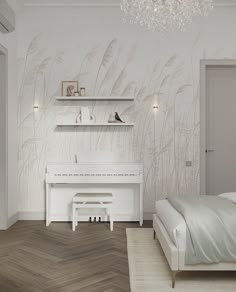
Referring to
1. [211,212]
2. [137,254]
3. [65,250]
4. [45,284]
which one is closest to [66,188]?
[65,250]

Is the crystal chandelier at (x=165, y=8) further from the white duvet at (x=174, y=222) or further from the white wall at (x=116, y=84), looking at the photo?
the white duvet at (x=174, y=222)

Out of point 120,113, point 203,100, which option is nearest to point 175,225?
point 120,113

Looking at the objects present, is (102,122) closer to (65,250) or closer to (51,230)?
(51,230)

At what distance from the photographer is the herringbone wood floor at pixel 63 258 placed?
284 centimetres

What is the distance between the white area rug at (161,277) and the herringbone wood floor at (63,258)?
0.10 meters

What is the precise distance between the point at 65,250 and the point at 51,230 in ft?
2.98

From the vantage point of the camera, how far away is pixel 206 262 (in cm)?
277

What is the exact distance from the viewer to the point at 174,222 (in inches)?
Answer: 116

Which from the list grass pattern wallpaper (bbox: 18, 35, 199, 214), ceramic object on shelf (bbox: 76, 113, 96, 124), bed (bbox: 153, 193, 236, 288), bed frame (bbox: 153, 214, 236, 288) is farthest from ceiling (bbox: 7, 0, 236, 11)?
bed frame (bbox: 153, 214, 236, 288)

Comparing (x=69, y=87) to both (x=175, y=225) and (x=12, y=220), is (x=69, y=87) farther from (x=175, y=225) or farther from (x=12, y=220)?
(x=175, y=225)

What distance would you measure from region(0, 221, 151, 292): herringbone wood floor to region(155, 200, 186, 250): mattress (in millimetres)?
549

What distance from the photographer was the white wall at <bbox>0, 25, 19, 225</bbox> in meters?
4.80

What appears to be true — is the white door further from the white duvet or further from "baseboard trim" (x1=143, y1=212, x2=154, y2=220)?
the white duvet

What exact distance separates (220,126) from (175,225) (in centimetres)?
295
